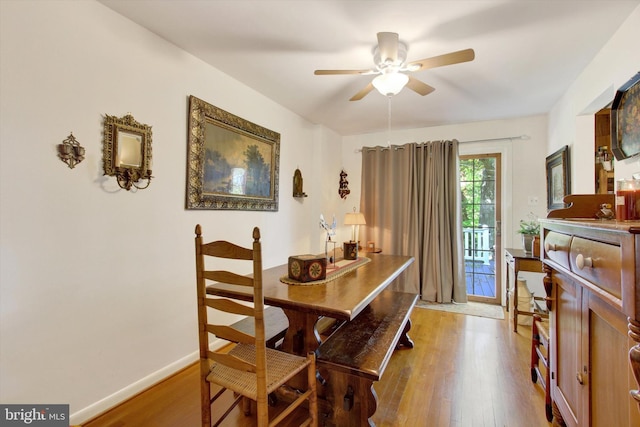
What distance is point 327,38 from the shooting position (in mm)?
2033

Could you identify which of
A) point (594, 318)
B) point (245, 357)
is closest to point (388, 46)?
point (594, 318)

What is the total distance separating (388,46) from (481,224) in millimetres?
2984

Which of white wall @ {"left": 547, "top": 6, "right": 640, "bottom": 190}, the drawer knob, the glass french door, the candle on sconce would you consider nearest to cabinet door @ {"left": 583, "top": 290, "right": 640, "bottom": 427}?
the drawer knob

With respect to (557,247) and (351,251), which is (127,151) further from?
(557,247)

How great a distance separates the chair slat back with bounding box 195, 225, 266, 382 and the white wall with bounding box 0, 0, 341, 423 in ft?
2.72

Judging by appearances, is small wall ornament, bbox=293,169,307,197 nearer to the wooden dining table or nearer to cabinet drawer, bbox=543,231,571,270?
the wooden dining table

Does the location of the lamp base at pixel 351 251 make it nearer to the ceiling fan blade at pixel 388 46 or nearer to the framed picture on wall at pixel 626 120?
the ceiling fan blade at pixel 388 46

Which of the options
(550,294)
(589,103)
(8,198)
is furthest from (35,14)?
(589,103)

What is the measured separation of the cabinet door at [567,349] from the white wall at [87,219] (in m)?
2.34

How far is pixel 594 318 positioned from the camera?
3.52 feet

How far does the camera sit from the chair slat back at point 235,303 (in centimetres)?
117

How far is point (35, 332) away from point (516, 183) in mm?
4579

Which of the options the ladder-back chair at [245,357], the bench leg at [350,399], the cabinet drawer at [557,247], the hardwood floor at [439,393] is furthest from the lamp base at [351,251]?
the cabinet drawer at [557,247]

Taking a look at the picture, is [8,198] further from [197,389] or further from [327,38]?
[327,38]
